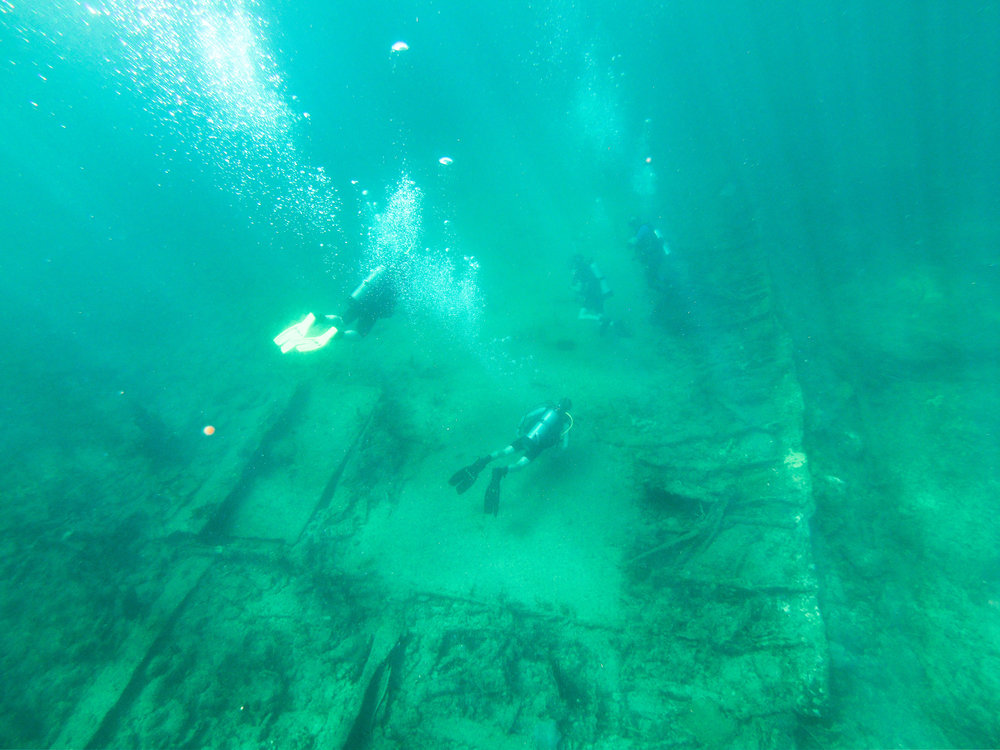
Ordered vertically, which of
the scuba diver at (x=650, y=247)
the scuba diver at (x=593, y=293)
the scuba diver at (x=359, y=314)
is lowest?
the scuba diver at (x=359, y=314)

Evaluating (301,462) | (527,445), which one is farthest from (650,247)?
(301,462)

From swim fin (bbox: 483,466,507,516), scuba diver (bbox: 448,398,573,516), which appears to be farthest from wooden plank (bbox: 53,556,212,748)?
swim fin (bbox: 483,466,507,516)

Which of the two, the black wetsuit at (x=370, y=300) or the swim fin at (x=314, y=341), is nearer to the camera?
the swim fin at (x=314, y=341)

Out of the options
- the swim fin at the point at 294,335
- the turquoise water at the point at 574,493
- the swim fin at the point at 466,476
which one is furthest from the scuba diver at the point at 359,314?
the swim fin at the point at 466,476

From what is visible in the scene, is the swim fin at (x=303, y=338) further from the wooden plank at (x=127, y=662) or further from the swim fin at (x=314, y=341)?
the wooden plank at (x=127, y=662)

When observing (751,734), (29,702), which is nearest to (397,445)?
(29,702)

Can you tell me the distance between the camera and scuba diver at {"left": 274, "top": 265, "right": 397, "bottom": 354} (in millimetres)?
7801

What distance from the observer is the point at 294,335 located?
323 inches

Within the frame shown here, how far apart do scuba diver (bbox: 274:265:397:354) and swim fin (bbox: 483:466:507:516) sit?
4245 mm

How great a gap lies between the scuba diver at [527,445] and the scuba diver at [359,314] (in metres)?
3.96

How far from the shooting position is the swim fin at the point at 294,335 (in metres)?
7.88

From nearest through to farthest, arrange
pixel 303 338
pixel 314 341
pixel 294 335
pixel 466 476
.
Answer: pixel 466 476
pixel 314 341
pixel 303 338
pixel 294 335

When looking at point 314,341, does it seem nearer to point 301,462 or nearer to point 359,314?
point 359,314

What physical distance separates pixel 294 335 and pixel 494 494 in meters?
5.57
